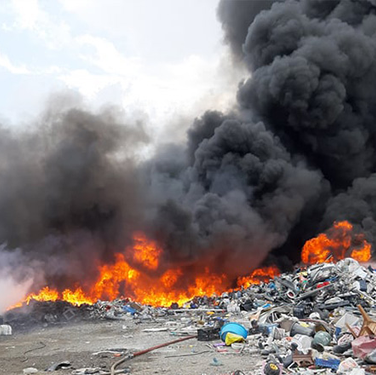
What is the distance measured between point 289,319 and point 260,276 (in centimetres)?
2090

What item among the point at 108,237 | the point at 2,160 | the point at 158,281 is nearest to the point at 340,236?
the point at 158,281

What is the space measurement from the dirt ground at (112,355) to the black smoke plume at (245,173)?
12083 mm

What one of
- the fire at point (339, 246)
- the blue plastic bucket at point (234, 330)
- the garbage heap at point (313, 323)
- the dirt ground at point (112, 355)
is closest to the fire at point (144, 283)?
the fire at point (339, 246)

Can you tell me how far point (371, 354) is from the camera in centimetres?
768

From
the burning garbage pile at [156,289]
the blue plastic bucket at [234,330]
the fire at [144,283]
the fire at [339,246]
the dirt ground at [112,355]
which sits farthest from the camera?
the fire at [339,246]

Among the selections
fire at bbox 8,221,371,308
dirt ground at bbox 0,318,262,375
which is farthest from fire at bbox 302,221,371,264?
dirt ground at bbox 0,318,262,375

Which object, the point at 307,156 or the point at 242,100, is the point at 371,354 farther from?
the point at 242,100

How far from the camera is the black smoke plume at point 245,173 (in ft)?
97.2

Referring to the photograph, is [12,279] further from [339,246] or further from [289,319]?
[339,246]

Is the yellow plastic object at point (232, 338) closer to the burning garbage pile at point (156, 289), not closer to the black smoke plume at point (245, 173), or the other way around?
the burning garbage pile at point (156, 289)

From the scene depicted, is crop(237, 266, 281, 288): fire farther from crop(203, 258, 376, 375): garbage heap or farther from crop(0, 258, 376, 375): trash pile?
crop(203, 258, 376, 375): garbage heap

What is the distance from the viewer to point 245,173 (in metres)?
34.5

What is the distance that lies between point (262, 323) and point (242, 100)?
106ft

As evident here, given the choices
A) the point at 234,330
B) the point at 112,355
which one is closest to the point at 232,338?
the point at 234,330
